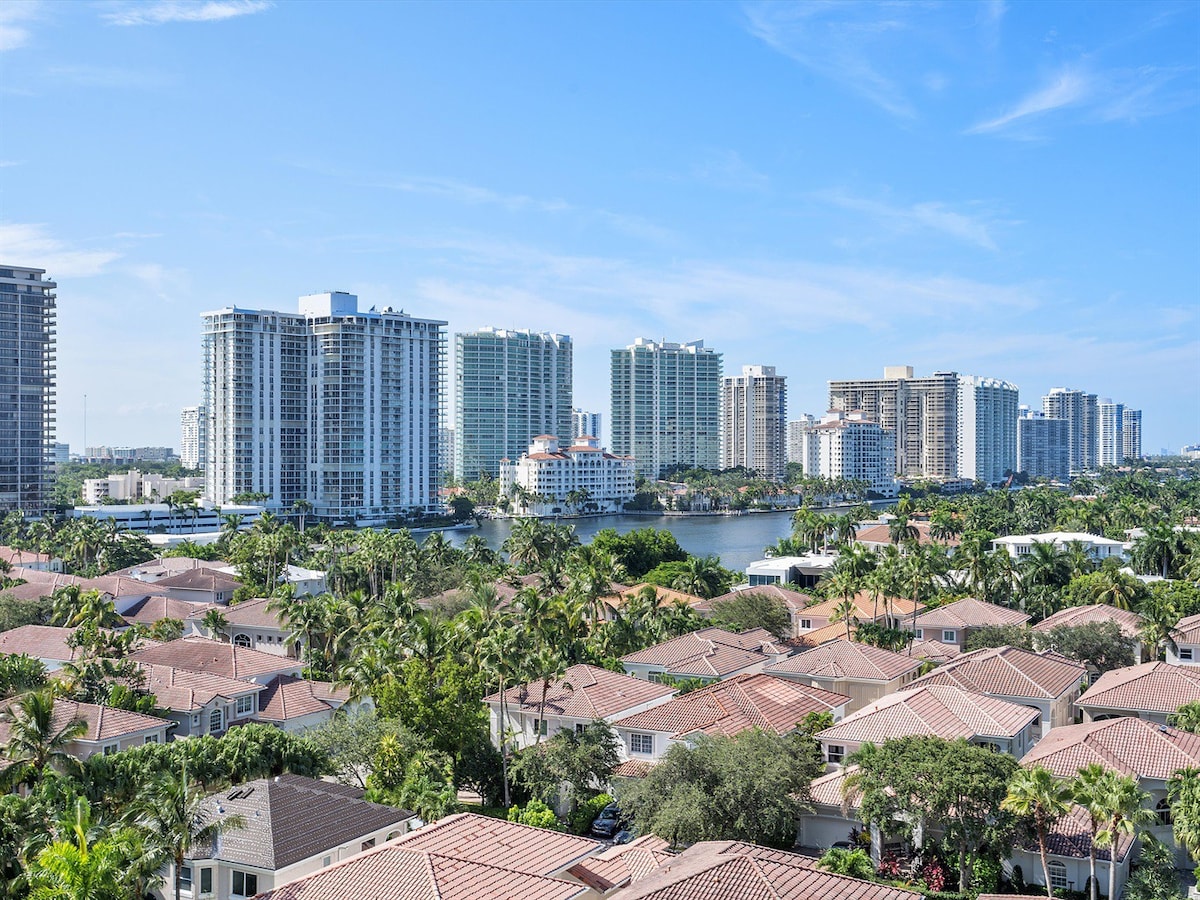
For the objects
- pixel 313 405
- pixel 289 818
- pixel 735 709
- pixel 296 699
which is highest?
pixel 313 405

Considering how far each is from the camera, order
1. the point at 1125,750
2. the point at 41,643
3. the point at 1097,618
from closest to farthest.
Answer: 1. the point at 1125,750
2. the point at 41,643
3. the point at 1097,618

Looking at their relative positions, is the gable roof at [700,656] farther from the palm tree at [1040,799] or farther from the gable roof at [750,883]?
the gable roof at [750,883]

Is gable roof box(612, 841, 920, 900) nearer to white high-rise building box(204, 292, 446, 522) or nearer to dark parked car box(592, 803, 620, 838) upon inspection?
dark parked car box(592, 803, 620, 838)

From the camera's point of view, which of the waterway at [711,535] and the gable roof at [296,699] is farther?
the waterway at [711,535]

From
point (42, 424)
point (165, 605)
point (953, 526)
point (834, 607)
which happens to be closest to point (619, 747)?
point (834, 607)

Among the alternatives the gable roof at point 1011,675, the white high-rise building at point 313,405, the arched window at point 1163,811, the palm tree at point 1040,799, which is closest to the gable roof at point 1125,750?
the arched window at point 1163,811

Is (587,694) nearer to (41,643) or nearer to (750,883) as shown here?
(750,883)

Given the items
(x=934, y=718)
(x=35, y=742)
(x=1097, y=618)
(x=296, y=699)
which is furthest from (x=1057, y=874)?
(x=1097, y=618)
